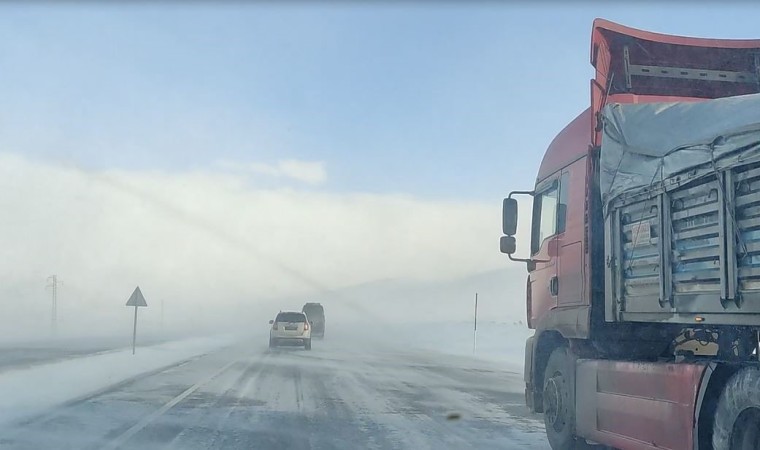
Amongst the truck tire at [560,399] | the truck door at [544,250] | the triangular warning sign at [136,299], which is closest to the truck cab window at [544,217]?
the truck door at [544,250]

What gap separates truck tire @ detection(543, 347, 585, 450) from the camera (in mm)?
8484

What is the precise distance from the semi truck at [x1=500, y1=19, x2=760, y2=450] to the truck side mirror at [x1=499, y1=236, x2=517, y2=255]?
0.04 ft

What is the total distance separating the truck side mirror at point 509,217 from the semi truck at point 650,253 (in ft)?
0.04

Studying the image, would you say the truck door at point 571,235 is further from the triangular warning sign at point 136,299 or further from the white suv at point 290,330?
the white suv at point 290,330

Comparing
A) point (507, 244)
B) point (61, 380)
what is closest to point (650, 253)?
point (507, 244)

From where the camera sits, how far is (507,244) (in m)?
9.84

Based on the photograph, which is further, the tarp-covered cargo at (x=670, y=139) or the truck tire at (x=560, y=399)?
the truck tire at (x=560, y=399)

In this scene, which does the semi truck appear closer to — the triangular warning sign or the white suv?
the triangular warning sign

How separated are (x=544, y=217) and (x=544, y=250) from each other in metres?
0.46

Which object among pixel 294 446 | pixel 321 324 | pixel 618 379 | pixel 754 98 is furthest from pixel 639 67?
pixel 321 324

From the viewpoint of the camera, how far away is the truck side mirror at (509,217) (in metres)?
9.86

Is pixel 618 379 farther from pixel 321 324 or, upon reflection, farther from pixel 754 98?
pixel 321 324

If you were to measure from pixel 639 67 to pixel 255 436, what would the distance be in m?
6.30

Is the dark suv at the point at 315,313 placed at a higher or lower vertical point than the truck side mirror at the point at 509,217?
lower
